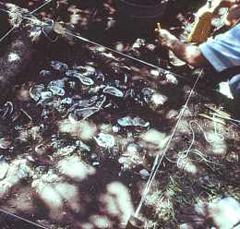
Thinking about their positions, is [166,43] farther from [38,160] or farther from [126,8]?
[38,160]

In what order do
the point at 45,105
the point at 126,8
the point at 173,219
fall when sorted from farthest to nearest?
the point at 126,8, the point at 45,105, the point at 173,219

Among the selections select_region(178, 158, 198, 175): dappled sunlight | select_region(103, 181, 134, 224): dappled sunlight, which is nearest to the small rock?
select_region(103, 181, 134, 224): dappled sunlight

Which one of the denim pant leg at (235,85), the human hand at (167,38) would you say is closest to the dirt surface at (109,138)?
the denim pant leg at (235,85)

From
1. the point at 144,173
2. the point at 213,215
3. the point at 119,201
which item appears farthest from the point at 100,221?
the point at 213,215

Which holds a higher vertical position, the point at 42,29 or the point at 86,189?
the point at 42,29

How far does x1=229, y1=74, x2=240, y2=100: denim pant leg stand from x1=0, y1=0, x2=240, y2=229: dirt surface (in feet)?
0.85

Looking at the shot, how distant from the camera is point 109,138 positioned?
4.01 metres

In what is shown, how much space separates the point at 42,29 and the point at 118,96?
52.2 inches

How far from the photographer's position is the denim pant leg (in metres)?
4.35

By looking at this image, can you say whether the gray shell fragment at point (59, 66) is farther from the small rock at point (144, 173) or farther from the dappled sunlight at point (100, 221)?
the dappled sunlight at point (100, 221)

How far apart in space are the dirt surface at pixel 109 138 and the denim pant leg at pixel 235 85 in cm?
26

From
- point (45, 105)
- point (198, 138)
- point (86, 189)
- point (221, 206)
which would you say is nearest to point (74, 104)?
point (45, 105)

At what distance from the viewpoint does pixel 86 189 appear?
138 inches

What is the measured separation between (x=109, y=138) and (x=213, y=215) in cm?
139
